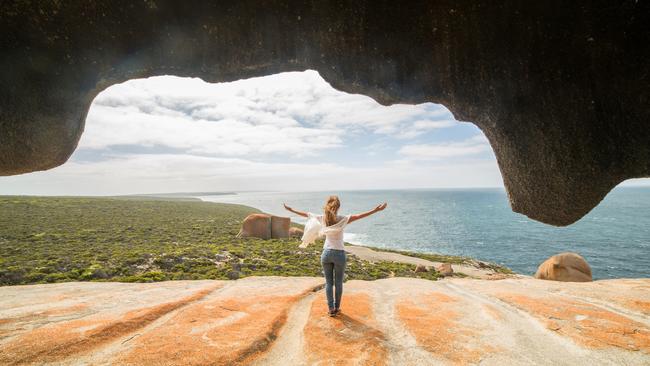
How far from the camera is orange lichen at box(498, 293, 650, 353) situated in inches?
172

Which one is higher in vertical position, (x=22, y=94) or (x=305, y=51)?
(x=305, y=51)

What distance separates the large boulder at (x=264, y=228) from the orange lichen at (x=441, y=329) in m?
35.5

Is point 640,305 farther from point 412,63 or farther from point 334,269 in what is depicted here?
point 412,63

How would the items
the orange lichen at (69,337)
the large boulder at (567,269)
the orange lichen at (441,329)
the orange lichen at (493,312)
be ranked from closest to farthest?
the orange lichen at (69,337)
the orange lichen at (441,329)
the orange lichen at (493,312)
the large boulder at (567,269)

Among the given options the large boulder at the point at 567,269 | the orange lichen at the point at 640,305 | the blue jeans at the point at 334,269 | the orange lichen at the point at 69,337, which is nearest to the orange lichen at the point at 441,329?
the blue jeans at the point at 334,269

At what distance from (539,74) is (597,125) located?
91 cm

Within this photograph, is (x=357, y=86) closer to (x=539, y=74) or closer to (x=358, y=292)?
(x=539, y=74)

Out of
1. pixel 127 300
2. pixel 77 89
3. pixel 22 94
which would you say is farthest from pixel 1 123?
pixel 127 300

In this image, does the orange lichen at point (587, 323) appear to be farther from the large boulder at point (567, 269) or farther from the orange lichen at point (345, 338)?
the large boulder at point (567, 269)

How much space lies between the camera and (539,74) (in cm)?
362

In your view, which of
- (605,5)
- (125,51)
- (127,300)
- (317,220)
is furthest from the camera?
(127,300)

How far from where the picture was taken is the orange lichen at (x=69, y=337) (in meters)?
3.70

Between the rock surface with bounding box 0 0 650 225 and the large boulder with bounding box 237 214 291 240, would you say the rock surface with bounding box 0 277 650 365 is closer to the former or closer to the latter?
the rock surface with bounding box 0 0 650 225

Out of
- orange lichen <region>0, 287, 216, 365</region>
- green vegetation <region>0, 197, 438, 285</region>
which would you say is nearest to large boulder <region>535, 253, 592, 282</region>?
green vegetation <region>0, 197, 438, 285</region>
